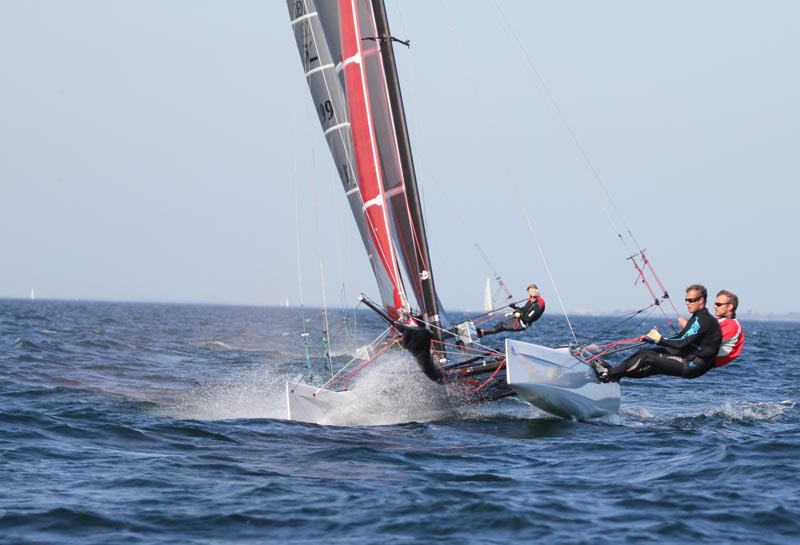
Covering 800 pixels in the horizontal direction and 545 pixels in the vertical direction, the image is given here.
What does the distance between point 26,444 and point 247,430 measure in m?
1.99

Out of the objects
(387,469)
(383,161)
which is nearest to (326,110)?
(383,161)

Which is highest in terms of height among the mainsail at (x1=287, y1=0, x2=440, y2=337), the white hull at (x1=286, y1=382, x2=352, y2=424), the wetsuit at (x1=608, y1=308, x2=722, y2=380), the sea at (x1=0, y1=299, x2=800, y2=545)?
the mainsail at (x1=287, y1=0, x2=440, y2=337)

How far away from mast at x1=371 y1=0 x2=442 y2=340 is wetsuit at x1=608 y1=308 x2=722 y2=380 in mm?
2595

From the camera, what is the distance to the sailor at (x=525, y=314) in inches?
528

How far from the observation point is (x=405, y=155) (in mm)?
11688

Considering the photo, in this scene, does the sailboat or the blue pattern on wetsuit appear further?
the sailboat

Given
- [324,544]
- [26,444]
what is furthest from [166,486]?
[26,444]

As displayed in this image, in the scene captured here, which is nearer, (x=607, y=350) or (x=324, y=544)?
(x=324, y=544)

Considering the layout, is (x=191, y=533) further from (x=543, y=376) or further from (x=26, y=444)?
(x=543, y=376)

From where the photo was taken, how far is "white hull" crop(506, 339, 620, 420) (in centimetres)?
968

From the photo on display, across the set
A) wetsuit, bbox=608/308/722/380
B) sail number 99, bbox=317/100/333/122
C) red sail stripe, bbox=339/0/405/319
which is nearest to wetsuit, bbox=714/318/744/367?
wetsuit, bbox=608/308/722/380

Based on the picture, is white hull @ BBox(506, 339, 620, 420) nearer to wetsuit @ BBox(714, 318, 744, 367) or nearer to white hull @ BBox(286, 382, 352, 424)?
wetsuit @ BBox(714, 318, 744, 367)

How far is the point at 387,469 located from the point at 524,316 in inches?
249

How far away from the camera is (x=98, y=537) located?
5.45 meters
